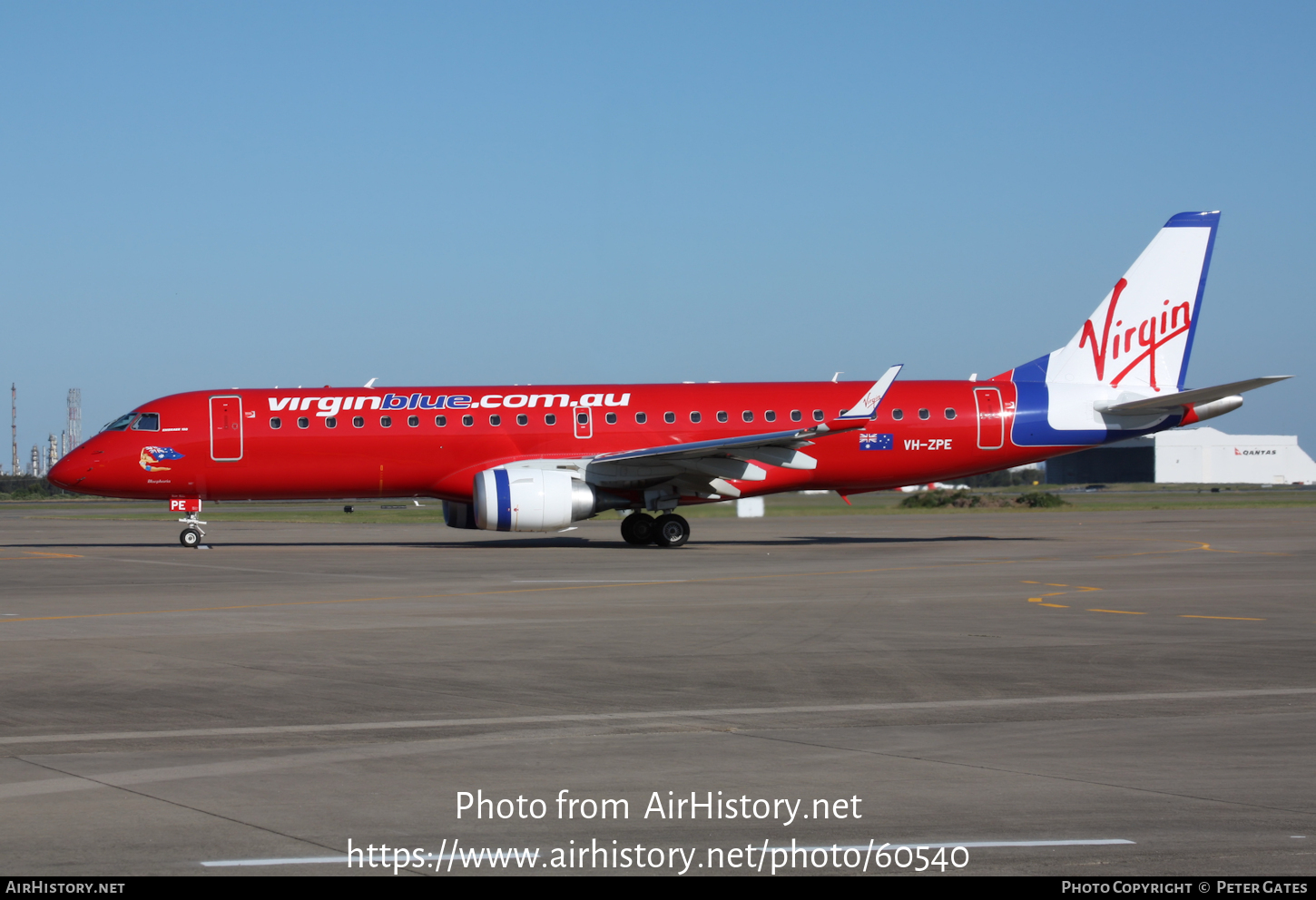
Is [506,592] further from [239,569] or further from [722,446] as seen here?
[722,446]

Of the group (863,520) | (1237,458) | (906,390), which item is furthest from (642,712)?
(1237,458)

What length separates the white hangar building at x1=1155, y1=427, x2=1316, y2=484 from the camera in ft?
397

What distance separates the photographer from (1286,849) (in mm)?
5699

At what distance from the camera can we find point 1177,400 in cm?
3081

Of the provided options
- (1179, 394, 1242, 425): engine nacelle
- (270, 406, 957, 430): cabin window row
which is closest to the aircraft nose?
(270, 406, 957, 430): cabin window row

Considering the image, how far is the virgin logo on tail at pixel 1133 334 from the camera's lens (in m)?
32.7

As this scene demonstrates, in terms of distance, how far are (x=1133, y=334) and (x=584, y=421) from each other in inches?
549

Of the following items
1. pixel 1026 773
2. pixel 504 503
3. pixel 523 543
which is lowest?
pixel 1026 773

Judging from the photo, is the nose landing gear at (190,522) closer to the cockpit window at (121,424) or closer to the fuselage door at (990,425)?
the cockpit window at (121,424)

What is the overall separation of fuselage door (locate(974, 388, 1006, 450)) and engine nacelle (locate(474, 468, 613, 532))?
9.99 meters

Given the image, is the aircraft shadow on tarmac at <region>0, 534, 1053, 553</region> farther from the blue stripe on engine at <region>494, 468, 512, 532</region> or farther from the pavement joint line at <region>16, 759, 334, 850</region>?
the pavement joint line at <region>16, 759, 334, 850</region>

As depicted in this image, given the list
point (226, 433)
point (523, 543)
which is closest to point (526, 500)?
point (523, 543)

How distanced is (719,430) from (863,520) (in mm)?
15099

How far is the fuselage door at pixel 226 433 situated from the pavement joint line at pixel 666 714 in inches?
903
